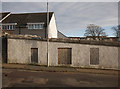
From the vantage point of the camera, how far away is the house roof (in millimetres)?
24469

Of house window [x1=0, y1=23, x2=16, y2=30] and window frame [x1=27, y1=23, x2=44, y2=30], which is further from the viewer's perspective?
house window [x1=0, y1=23, x2=16, y2=30]

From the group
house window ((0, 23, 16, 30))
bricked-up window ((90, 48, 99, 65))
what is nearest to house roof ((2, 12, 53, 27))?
house window ((0, 23, 16, 30))

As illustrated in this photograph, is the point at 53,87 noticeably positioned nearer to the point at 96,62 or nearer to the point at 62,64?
the point at 62,64

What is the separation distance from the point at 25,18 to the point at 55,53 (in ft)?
62.1

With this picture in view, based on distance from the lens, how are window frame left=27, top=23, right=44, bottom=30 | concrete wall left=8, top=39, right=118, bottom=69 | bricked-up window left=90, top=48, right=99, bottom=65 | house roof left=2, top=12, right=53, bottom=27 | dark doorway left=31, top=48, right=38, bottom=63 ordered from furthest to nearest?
house roof left=2, top=12, right=53, bottom=27 < window frame left=27, top=23, right=44, bottom=30 < dark doorway left=31, top=48, right=38, bottom=63 < bricked-up window left=90, top=48, right=99, bottom=65 < concrete wall left=8, top=39, right=118, bottom=69

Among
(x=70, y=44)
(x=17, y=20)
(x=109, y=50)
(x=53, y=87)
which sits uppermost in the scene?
(x=17, y=20)

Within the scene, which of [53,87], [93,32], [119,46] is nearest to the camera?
[53,87]

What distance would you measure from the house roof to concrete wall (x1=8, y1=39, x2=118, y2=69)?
1272 cm

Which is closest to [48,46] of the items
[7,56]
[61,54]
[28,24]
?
[61,54]

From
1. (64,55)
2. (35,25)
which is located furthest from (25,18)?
(64,55)

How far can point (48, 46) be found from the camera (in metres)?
12.0

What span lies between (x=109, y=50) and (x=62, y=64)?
6.08 meters

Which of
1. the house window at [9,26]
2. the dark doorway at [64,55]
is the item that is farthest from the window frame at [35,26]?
the dark doorway at [64,55]

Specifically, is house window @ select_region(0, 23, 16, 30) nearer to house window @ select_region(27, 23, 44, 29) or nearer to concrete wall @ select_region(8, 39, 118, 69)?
house window @ select_region(27, 23, 44, 29)
